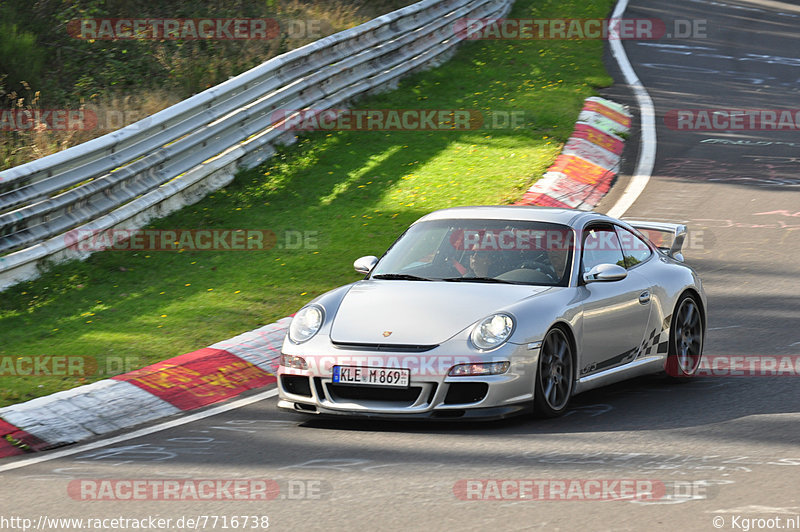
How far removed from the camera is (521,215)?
8508 mm

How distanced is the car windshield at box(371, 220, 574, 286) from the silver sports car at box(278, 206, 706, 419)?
0.4 inches

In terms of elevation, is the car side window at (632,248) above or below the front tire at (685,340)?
above

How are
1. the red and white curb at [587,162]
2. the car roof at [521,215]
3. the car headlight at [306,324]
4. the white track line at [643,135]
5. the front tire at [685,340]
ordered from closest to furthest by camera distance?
the car headlight at [306,324], the car roof at [521,215], the front tire at [685,340], the red and white curb at [587,162], the white track line at [643,135]

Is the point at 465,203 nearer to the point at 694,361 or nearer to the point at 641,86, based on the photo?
the point at 694,361

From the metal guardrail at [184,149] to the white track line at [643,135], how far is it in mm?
3947

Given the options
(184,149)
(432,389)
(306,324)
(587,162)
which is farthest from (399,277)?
(587,162)

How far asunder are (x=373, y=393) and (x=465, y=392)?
0.58 metres

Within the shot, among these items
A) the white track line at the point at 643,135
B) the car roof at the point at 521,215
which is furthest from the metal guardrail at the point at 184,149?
the car roof at the point at 521,215

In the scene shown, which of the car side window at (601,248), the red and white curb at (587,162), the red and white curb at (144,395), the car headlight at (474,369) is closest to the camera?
the car headlight at (474,369)

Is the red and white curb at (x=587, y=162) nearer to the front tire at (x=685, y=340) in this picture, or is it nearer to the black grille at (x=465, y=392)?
the front tire at (x=685, y=340)

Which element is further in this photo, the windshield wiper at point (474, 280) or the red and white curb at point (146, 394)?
the windshield wiper at point (474, 280)

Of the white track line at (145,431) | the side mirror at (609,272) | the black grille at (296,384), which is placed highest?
the side mirror at (609,272)

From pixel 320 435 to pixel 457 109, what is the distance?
38.1 feet

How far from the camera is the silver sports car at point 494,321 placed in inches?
279
